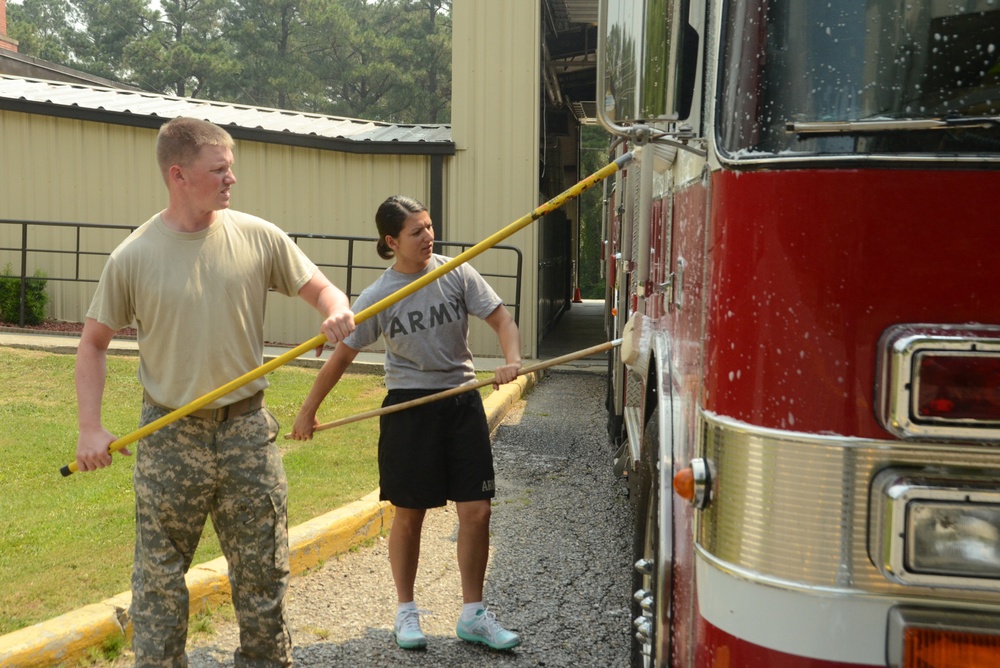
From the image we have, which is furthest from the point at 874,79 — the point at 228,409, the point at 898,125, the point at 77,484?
the point at 77,484

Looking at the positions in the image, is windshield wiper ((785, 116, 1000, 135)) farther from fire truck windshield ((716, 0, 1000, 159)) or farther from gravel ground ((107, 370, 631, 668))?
gravel ground ((107, 370, 631, 668))

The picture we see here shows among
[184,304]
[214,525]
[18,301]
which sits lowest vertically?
[18,301]

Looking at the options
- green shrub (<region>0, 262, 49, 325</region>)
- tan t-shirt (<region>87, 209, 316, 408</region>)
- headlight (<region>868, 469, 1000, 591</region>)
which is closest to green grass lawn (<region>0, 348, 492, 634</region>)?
tan t-shirt (<region>87, 209, 316, 408</region>)

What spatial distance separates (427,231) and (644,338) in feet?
3.73

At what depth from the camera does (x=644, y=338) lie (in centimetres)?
375

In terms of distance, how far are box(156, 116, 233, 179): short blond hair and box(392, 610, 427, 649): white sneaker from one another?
200 centimetres

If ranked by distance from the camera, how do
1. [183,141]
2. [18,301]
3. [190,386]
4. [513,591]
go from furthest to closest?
1. [18,301]
2. [513,591]
3. [190,386]
4. [183,141]

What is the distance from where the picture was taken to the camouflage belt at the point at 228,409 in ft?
11.7

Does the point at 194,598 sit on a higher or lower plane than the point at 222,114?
lower

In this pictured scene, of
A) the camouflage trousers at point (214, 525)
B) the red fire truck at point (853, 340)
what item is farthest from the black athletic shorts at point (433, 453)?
the red fire truck at point (853, 340)

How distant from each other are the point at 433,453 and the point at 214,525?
1.09m

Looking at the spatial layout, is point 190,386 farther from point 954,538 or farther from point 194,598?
point 954,538

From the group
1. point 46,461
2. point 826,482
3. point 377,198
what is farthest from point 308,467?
point 377,198

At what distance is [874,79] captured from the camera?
6.63 ft
